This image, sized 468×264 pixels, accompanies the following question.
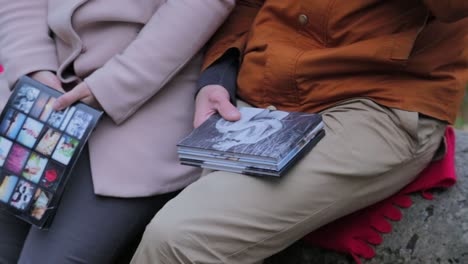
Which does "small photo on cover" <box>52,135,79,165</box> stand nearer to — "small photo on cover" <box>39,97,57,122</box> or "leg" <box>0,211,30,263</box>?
"small photo on cover" <box>39,97,57,122</box>

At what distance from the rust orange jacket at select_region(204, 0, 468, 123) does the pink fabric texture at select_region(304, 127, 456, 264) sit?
0.71 feet

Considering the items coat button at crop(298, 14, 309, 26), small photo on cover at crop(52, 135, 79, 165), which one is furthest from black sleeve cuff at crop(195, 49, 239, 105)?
small photo on cover at crop(52, 135, 79, 165)

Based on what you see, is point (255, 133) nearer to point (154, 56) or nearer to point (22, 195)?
point (154, 56)

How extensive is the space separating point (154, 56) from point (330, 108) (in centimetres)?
49

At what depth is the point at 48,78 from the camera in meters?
2.02

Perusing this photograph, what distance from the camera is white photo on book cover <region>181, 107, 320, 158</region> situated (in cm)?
161

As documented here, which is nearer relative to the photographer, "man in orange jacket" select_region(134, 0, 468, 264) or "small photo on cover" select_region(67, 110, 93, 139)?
"man in orange jacket" select_region(134, 0, 468, 264)

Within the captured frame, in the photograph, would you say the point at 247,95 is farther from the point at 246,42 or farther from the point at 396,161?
the point at 396,161

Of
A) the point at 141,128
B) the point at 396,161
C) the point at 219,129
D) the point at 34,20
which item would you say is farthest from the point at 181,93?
the point at 396,161

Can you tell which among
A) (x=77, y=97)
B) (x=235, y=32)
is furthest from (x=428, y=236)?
(x=77, y=97)

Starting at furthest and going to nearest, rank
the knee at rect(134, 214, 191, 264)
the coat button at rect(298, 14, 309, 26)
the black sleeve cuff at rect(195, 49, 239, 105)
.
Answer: the black sleeve cuff at rect(195, 49, 239, 105), the coat button at rect(298, 14, 309, 26), the knee at rect(134, 214, 191, 264)

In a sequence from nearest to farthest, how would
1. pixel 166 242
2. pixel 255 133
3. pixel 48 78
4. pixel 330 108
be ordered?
pixel 166 242 < pixel 255 133 < pixel 330 108 < pixel 48 78

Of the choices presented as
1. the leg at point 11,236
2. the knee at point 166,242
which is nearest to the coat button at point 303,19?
the knee at point 166,242

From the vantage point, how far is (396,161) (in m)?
1.73
